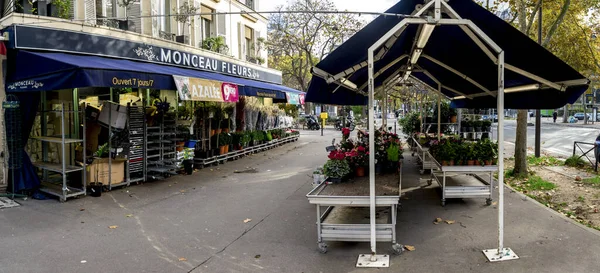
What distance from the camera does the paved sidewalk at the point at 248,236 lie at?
16.4 feet

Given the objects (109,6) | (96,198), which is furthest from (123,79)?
(109,6)

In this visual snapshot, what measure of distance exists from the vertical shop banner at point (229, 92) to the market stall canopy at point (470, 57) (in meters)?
4.12

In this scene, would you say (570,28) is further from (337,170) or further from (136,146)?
(136,146)

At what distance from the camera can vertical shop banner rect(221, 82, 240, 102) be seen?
11.7 m

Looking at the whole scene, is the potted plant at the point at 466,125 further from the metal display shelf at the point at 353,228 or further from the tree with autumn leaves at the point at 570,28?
the metal display shelf at the point at 353,228

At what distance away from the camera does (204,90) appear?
10.7m

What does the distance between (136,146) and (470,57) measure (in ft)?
25.3

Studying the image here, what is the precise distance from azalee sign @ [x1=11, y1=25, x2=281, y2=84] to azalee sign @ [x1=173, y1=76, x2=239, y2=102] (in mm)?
1901

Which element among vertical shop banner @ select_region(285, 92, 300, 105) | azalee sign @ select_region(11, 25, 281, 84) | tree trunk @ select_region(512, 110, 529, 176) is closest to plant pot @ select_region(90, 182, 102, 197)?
azalee sign @ select_region(11, 25, 281, 84)

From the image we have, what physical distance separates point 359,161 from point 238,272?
9.41 ft

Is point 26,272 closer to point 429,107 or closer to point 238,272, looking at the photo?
point 238,272

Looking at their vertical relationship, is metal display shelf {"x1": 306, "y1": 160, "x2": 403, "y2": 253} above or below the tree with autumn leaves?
below

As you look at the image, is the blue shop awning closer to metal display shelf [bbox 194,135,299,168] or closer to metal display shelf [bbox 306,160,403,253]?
metal display shelf [bbox 194,135,299,168]

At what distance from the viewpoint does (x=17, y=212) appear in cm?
744
